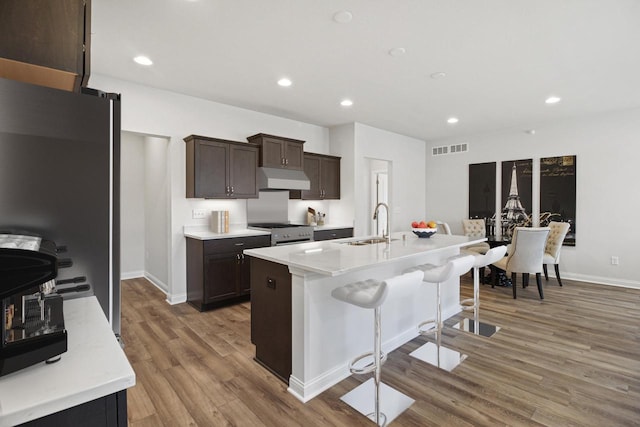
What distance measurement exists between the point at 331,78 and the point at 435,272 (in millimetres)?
2366

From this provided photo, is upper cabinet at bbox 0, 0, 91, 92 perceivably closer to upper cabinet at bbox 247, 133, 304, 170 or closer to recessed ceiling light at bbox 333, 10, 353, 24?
recessed ceiling light at bbox 333, 10, 353, 24

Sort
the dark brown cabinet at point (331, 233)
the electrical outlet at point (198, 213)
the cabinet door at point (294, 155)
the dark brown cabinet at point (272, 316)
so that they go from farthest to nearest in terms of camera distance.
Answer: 1. the dark brown cabinet at point (331, 233)
2. the cabinet door at point (294, 155)
3. the electrical outlet at point (198, 213)
4. the dark brown cabinet at point (272, 316)

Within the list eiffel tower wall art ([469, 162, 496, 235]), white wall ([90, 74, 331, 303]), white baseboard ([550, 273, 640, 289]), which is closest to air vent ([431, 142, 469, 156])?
eiffel tower wall art ([469, 162, 496, 235])

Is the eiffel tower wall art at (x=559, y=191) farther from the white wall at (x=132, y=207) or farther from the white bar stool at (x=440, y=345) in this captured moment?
the white wall at (x=132, y=207)

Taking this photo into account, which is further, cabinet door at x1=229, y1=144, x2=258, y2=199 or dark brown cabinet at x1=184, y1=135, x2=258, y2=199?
cabinet door at x1=229, y1=144, x2=258, y2=199

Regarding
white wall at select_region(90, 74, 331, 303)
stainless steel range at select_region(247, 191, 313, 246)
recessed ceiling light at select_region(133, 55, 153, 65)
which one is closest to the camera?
recessed ceiling light at select_region(133, 55, 153, 65)

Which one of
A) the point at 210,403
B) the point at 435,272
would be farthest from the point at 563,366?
the point at 210,403

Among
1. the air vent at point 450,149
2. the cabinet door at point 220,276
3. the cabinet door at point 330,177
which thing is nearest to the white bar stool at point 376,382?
the cabinet door at point 220,276

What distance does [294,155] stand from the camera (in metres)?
5.00

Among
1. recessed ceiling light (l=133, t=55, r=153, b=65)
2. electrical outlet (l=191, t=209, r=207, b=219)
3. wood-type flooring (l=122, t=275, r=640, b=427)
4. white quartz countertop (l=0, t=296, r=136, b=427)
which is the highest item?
recessed ceiling light (l=133, t=55, r=153, b=65)

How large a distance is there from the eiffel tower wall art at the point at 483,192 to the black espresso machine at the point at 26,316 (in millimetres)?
6640

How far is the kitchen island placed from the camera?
7.12 feet

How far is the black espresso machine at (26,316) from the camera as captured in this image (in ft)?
2.49

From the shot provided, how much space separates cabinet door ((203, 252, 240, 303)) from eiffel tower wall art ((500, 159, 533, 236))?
493cm
